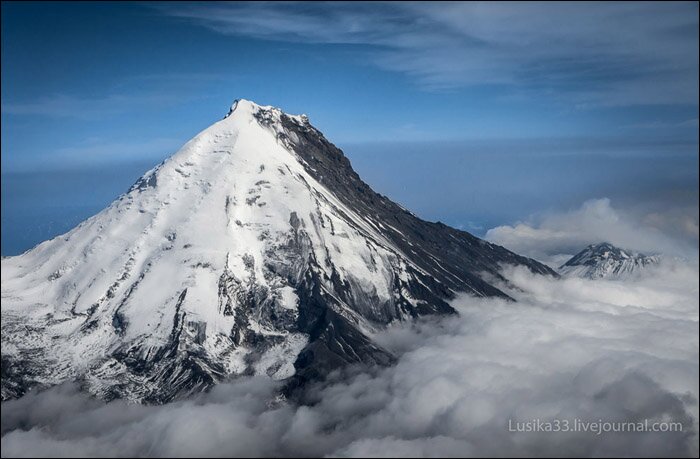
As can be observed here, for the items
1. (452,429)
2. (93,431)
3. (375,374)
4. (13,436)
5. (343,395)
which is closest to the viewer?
(13,436)

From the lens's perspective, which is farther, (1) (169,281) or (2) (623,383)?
(1) (169,281)

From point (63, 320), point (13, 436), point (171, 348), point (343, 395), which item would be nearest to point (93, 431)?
point (13, 436)

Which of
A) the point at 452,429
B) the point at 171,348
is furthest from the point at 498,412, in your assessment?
the point at 171,348

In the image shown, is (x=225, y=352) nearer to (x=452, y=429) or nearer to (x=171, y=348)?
(x=171, y=348)

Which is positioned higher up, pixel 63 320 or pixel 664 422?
pixel 63 320

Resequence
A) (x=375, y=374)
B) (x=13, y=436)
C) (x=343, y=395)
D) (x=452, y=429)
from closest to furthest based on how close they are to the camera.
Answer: (x=13, y=436), (x=452, y=429), (x=343, y=395), (x=375, y=374)

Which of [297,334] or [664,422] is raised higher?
[297,334]

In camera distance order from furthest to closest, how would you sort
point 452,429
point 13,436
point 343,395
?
point 343,395 → point 452,429 → point 13,436

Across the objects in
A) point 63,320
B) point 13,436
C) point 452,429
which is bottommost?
point 452,429

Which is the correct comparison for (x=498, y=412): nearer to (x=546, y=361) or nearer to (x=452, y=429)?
(x=452, y=429)
